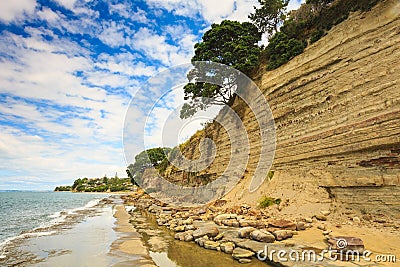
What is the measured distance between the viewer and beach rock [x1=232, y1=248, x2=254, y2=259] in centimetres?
893

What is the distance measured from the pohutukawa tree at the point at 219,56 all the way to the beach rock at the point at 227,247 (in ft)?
55.2

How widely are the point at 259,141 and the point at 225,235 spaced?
9361 mm

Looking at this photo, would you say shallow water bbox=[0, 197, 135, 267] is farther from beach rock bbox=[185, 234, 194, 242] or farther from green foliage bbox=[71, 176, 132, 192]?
green foliage bbox=[71, 176, 132, 192]

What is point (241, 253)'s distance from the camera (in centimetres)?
920

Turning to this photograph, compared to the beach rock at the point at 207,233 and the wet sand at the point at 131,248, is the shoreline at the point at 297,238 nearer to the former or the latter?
the beach rock at the point at 207,233

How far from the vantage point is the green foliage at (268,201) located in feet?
51.5

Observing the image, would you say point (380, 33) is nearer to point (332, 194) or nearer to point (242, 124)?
point (332, 194)

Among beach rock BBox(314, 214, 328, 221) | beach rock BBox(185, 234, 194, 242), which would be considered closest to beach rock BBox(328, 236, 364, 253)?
beach rock BBox(314, 214, 328, 221)

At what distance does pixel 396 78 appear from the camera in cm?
1074

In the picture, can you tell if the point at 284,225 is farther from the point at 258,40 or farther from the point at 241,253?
the point at 258,40

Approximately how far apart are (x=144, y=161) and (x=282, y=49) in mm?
65049

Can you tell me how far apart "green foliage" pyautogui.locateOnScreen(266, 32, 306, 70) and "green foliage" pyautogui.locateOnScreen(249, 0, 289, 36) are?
6113 mm

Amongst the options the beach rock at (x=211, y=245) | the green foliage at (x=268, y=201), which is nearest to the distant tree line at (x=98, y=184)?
the green foliage at (x=268, y=201)

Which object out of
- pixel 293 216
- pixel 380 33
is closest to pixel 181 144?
pixel 293 216
